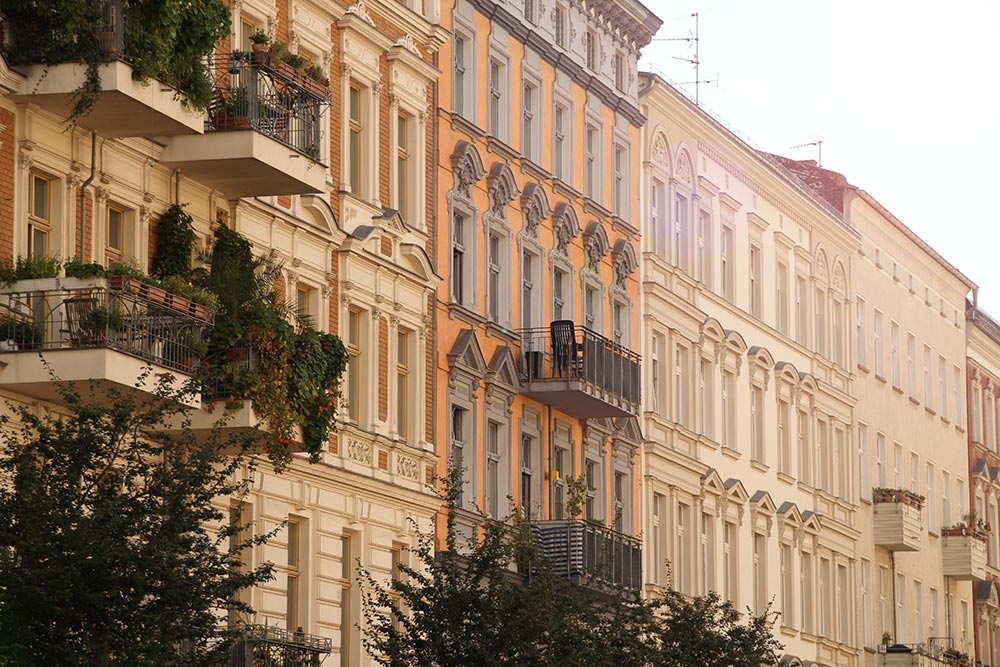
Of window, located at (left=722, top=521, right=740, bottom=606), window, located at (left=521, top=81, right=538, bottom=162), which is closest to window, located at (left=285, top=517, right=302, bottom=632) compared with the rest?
window, located at (left=521, top=81, right=538, bottom=162)

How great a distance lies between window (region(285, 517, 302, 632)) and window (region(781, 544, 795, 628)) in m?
24.0

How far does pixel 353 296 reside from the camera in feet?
126

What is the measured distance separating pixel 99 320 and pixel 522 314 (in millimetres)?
18172

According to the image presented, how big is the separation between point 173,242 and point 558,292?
16.1 metres

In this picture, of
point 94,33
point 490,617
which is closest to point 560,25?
point 490,617

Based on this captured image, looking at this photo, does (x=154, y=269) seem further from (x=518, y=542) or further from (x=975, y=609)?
(x=975, y=609)

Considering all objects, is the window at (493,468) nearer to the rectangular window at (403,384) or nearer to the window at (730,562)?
the rectangular window at (403,384)

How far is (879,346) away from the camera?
69000mm

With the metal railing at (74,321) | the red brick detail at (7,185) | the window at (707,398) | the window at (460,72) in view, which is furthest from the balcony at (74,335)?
the window at (707,398)

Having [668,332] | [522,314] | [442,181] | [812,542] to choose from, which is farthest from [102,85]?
[812,542]

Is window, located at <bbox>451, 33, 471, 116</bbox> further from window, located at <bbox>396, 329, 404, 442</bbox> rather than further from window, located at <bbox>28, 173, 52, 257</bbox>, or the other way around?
window, located at <bbox>28, 173, 52, 257</bbox>

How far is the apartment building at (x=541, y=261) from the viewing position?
4266 centimetres

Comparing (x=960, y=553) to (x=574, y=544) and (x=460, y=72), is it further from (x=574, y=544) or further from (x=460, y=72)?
(x=460, y=72)

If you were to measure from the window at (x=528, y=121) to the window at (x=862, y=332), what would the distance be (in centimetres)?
2210
